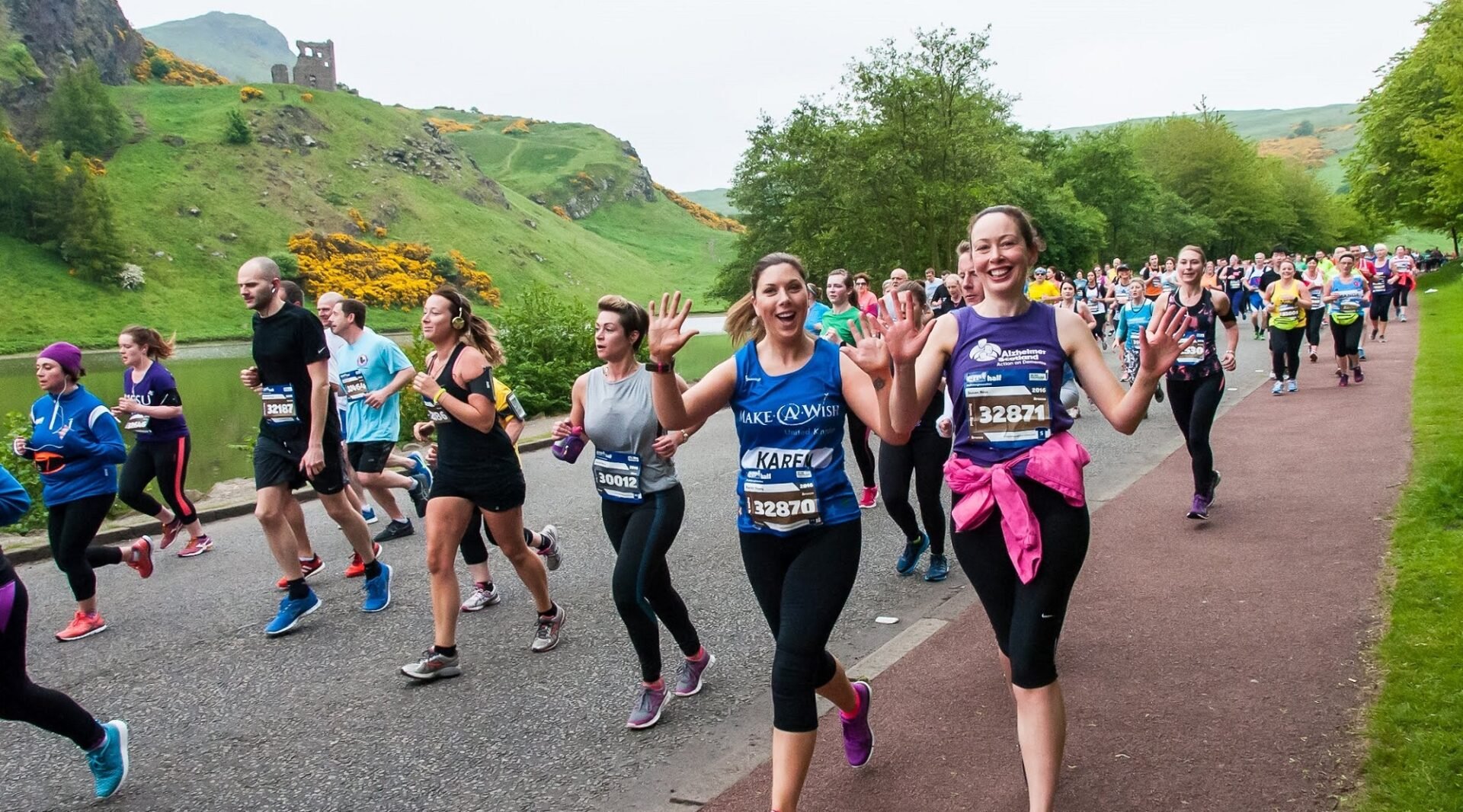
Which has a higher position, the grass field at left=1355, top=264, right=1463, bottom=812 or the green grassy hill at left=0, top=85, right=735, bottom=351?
the green grassy hill at left=0, top=85, right=735, bottom=351

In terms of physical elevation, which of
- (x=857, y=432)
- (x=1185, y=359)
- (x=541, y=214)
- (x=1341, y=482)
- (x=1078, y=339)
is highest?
(x=541, y=214)

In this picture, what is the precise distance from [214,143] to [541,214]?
1598 inches

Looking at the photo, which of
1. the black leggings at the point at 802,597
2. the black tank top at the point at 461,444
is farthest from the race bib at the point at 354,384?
the black leggings at the point at 802,597

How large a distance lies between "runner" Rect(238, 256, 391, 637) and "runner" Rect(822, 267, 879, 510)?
4.02 m

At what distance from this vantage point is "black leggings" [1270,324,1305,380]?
14.7 metres

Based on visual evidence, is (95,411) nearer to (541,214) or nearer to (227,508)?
(227,508)

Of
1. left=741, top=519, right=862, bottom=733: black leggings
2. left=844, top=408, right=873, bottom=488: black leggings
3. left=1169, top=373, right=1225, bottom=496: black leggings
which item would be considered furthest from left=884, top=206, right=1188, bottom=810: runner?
left=844, top=408, right=873, bottom=488: black leggings

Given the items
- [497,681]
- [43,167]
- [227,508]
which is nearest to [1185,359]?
[497,681]

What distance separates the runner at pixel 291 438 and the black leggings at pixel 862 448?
13.1ft

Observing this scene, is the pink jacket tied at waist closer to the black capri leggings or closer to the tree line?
the black capri leggings

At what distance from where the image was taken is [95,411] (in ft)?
20.5

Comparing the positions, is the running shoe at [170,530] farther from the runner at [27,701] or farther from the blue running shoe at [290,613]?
the runner at [27,701]

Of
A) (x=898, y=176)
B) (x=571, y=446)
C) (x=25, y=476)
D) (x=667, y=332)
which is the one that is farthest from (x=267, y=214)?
(x=667, y=332)

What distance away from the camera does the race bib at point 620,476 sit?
4730 mm
